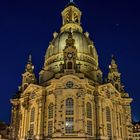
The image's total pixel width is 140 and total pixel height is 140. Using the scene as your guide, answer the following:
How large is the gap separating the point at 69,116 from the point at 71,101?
3.22 m

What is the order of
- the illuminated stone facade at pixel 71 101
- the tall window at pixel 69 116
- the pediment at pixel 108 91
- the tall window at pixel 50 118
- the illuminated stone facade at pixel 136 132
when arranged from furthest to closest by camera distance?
the illuminated stone facade at pixel 136 132 → the pediment at pixel 108 91 → the tall window at pixel 50 118 → the illuminated stone facade at pixel 71 101 → the tall window at pixel 69 116

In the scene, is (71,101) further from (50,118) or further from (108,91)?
(108,91)

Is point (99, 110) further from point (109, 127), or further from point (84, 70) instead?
point (84, 70)

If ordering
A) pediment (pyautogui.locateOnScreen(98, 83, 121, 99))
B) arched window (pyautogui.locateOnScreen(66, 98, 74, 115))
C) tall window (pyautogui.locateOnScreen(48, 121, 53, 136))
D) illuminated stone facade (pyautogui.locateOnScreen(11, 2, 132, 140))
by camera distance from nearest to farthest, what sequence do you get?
illuminated stone facade (pyautogui.locateOnScreen(11, 2, 132, 140))
arched window (pyautogui.locateOnScreen(66, 98, 74, 115))
tall window (pyautogui.locateOnScreen(48, 121, 53, 136))
pediment (pyautogui.locateOnScreen(98, 83, 121, 99))

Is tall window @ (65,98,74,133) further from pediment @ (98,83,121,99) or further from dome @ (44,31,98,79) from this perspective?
dome @ (44,31,98,79)

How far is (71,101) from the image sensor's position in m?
61.2

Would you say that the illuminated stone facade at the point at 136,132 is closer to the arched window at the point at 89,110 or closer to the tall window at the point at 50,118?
the arched window at the point at 89,110

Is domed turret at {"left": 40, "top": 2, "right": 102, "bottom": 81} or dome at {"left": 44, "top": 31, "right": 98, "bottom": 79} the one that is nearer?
domed turret at {"left": 40, "top": 2, "right": 102, "bottom": 81}

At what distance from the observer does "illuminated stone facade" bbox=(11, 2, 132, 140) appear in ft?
196

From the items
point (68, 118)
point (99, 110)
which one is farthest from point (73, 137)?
point (99, 110)

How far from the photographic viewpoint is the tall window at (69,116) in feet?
192

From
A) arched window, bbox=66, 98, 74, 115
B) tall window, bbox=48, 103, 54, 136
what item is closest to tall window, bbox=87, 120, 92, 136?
arched window, bbox=66, 98, 74, 115

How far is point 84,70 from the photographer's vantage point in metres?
71.4

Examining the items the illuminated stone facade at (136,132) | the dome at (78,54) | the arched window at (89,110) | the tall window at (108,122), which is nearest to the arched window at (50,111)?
the arched window at (89,110)
